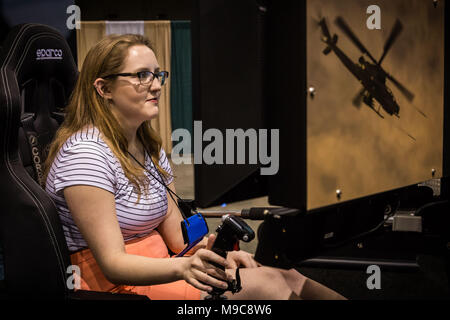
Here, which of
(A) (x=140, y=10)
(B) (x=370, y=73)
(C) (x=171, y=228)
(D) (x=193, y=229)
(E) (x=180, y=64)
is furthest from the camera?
(A) (x=140, y=10)

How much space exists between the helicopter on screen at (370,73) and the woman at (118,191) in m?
0.44

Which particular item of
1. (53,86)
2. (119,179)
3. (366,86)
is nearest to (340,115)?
(366,86)

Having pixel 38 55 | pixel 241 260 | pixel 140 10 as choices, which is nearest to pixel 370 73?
pixel 241 260

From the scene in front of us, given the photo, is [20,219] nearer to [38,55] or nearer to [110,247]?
[110,247]

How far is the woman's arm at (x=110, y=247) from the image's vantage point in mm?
869

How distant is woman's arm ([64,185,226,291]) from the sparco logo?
45 cm

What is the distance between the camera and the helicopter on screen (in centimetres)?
67

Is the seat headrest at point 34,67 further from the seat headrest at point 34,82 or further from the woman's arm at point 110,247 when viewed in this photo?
the woman's arm at point 110,247

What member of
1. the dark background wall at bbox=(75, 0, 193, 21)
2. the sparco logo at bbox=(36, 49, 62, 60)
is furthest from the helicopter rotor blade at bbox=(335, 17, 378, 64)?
the dark background wall at bbox=(75, 0, 193, 21)

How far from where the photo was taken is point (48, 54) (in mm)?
1254

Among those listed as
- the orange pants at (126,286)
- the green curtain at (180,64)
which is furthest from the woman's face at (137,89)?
the green curtain at (180,64)

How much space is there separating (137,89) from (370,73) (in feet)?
1.73

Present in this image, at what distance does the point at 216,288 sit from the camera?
2.51 ft
